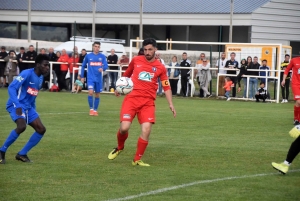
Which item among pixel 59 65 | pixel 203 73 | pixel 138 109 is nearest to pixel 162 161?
pixel 138 109

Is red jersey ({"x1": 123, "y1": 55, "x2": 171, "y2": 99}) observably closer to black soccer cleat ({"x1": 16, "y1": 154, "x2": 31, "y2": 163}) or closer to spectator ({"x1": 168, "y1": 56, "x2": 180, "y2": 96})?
black soccer cleat ({"x1": 16, "y1": 154, "x2": 31, "y2": 163})

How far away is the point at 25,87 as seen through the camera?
10188 mm

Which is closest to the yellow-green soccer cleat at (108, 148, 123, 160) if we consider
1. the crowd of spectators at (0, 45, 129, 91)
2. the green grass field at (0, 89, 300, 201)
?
the green grass field at (0, 89, 300, 201)

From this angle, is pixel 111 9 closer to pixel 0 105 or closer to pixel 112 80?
pixel 112 80

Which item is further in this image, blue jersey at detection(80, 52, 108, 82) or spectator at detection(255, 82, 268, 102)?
spectator at detection(255, 82, 268, 102)

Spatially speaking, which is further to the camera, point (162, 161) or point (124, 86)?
point (162, 161)

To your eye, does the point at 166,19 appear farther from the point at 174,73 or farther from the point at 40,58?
the point at 40,58

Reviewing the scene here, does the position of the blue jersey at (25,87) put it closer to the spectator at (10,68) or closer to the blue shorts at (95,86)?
the blue shorts at (95,86)

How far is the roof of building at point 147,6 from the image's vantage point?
39.7 metres

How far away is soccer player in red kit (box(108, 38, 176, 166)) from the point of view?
10.2 metres

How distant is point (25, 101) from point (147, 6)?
33420 millimetres

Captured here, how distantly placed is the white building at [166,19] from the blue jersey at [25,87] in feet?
96.0

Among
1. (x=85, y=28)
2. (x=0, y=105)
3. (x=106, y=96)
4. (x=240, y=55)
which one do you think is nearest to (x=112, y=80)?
(x=106, y=96)

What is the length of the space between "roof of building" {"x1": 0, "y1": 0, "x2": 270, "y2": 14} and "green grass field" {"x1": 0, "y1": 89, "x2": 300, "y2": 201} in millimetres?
21679
